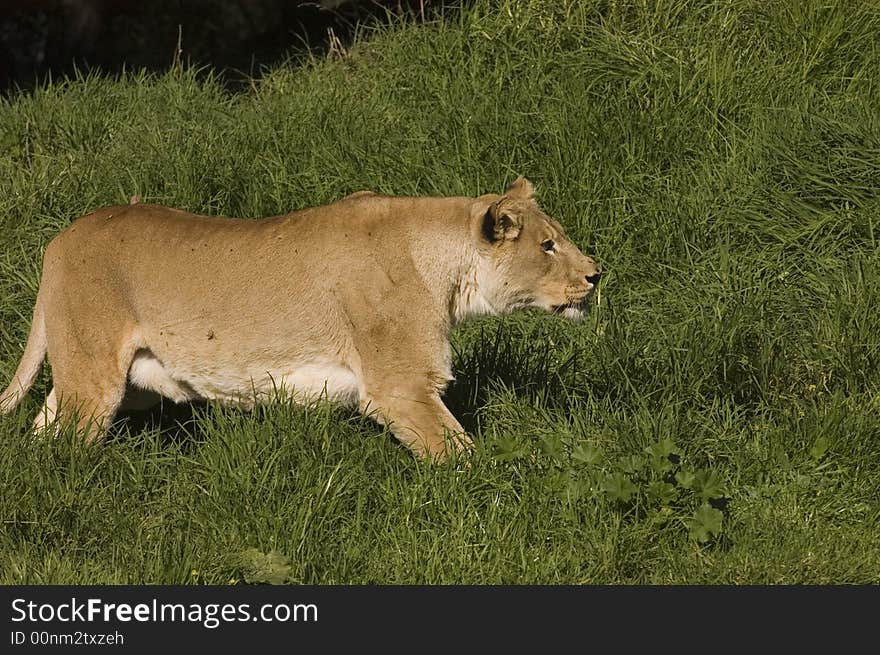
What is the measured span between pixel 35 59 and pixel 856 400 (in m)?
6.48

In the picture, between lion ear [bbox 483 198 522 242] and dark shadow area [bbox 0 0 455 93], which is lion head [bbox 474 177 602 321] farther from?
dark shadow area [bbox 0 0 455 93]

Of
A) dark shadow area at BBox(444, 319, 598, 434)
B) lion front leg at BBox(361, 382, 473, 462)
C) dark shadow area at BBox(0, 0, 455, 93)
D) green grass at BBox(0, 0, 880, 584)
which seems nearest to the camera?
green grass at BBox(0, 0, 880, 584)

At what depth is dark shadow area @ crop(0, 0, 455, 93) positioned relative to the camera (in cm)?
974

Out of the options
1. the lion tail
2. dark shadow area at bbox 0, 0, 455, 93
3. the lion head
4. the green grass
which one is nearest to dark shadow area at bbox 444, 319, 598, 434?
the green grass

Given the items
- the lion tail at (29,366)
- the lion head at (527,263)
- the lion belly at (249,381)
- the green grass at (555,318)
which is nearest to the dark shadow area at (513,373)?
the green grass at (555,318)

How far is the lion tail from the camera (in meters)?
5.96

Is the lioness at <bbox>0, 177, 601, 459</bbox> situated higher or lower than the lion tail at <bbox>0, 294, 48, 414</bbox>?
higher

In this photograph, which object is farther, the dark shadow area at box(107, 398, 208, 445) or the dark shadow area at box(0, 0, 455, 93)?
the dark shadow area at box(0, 0, 455, 93)

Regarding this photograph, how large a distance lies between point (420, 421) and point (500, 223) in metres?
0.90

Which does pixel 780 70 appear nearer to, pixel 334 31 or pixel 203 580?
pixel 334 31

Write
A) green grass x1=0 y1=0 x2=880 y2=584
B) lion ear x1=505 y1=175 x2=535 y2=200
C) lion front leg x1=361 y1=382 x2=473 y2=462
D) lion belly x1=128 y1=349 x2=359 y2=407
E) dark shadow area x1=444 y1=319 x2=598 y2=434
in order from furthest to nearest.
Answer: dark shadow area x1=444 y1=319 x2=598 y2=434, lion ear x1=505 y1=175 x2=535 y2=200, lion belly x1=128 y1=349 x2=359 y2=407, lion front leg x1=361 y1=382 x2=473 y2=462, green grass x1=0 y1=0 x2=880 y2=584

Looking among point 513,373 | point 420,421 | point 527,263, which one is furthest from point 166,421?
point 527,263

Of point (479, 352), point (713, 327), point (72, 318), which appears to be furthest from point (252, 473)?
point (713, 327)

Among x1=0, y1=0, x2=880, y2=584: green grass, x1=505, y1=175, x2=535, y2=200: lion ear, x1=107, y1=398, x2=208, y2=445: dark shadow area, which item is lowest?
x1=107, y1=398, x2=208, y2=445: dark shadow area
